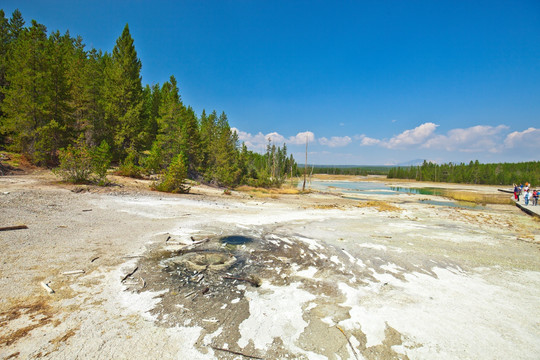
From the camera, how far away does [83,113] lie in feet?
83.8

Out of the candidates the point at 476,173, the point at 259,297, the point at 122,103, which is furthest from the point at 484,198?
the point at 476,173

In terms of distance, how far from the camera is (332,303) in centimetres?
452

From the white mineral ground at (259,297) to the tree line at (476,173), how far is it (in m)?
113

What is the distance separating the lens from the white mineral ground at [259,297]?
128 inches

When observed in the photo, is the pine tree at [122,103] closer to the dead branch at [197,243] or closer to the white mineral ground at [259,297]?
the white mineral ground at [259,297]

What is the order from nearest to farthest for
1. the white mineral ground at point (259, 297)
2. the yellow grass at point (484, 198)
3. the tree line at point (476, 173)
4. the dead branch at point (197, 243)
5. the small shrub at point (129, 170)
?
the white mineral ground at point (259, 297)
the dead branch at point (197, 243)
the small shrub at point (129, 170)
the yellow grass at point (484, 198)
the tree line at point (476, 173)

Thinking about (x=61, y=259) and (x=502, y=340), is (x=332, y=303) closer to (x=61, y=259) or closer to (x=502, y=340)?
(x=502, y=340)

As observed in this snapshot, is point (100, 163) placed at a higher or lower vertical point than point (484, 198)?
higher

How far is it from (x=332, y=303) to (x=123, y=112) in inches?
1190

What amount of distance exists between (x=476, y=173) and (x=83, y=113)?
123 metres

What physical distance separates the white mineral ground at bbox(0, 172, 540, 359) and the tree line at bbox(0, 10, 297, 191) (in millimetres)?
11443

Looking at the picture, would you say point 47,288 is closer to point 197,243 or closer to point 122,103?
point 197,243

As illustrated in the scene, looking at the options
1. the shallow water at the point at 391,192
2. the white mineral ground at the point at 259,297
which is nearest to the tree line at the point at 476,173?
Answer: the shallow water at the point at 391,192

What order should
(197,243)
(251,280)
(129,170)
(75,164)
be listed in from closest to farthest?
(251,280) < (197,243) < (75,164) < (129,170)
